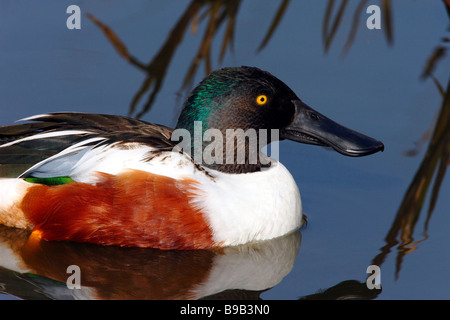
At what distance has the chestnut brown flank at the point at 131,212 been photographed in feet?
18.7

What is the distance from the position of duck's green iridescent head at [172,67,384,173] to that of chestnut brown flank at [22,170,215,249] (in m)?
0.46

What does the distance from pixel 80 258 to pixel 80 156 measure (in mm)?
712

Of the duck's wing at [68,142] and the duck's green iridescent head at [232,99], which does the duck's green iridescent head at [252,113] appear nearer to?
the duck's green iridescent head at [232,99]

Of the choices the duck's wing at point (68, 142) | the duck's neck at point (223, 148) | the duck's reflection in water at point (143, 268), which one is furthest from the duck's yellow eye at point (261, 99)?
the duck's reflection in water at point (143, 268)

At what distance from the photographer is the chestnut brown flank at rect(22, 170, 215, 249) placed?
18.7ft

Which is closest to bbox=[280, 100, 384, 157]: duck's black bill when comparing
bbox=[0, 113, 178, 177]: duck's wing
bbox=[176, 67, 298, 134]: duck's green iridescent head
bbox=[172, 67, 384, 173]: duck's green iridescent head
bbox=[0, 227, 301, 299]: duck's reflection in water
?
bbox=[172, 67, 384, 173]: duck's green iridescent head

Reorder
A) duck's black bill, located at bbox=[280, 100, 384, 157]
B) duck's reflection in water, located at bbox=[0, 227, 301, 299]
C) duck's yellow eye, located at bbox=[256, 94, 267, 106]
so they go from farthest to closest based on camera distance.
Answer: duck's black bill, located at bbox=[280, 100, 384, 157], duck's yellow eye, located at bbox=[256, 94, 267, 106], duck's reflection in water, located at bbox=[0, 227, 301, 299]

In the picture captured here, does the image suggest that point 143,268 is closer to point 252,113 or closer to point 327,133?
point 252,113

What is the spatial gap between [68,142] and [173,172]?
2.62 ft

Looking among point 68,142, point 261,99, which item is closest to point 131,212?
point 68,142

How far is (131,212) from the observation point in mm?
5691

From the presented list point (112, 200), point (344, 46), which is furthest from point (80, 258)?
point (344, 46)

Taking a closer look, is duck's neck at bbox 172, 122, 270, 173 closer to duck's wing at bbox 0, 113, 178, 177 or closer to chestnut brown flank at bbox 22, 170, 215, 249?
duck's wing at bbox 0, 113, 178, 177

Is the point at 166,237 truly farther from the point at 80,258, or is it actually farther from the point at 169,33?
the point at 169,33
